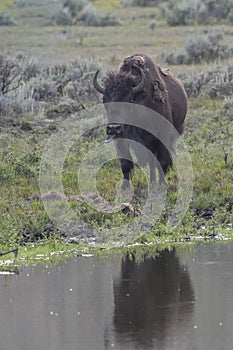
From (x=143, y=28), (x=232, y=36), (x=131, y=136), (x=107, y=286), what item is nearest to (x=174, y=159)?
(x=131, y=136)

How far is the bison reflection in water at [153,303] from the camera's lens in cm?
960

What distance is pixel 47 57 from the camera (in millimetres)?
29812

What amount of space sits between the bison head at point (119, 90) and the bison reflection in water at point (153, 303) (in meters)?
2.79

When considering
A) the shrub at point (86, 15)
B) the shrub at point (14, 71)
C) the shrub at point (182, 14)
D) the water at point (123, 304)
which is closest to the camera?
the water at point (123, 304)

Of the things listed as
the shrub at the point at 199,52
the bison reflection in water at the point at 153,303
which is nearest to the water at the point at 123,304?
the bison reflection in water at the point at 153,303

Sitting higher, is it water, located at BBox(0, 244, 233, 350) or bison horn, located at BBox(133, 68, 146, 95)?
bison horn, located at BBox(133, 68, 146, 95)

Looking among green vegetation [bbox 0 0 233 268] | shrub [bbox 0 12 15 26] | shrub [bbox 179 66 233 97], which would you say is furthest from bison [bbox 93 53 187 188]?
shrub [bbox 0 12 15 26]

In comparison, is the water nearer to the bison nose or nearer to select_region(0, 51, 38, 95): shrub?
the bison nose

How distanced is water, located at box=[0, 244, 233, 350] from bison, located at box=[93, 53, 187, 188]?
2984mm

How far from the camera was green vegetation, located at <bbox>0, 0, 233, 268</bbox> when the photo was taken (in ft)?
47.3

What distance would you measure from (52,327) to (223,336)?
1.55 m

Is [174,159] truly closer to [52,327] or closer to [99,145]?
[99,145]

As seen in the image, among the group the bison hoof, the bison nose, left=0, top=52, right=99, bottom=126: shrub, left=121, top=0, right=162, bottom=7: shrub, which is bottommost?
the bison hoof

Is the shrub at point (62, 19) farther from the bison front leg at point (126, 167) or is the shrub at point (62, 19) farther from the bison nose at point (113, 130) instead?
the bison nose at point (113, 130)
